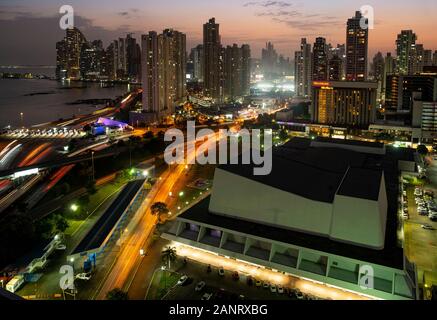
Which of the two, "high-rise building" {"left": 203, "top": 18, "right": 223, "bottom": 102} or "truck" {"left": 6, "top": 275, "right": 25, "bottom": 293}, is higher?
"high-rise building" {"left": 203, "top": 18, "right": 223, "bottom": 102}

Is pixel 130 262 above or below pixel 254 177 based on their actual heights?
below

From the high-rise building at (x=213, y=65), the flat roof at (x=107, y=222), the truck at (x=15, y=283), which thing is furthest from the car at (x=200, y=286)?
the high-rise building at (x=213, y=65)

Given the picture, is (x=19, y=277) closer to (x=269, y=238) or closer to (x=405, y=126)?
(x=269, y=238)

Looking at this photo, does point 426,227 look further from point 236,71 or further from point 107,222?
point 236,71

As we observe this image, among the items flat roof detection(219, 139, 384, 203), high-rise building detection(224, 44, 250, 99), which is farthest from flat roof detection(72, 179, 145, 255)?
high-rise building detection(224, 44, 250, 99)

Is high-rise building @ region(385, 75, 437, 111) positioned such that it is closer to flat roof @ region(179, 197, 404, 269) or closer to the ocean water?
flat roof @ region(179, 197, 404, 269)
